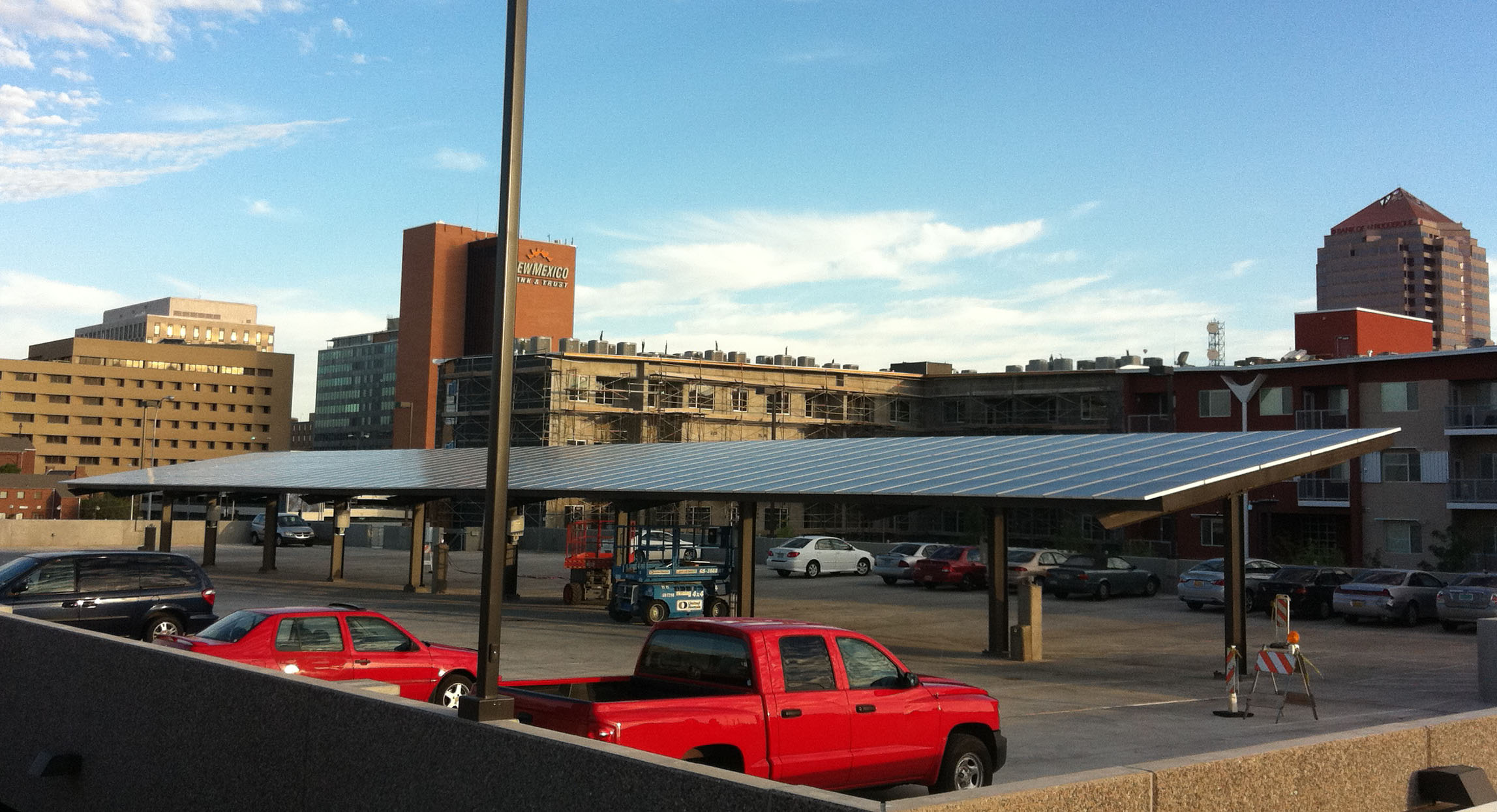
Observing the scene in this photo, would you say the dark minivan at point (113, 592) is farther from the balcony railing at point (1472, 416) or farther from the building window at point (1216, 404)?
the building window at point (1216, 404)

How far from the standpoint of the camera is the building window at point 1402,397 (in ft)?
185

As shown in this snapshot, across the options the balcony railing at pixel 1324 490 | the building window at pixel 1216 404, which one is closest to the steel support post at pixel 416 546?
the balcony railing at pixel 1324 490

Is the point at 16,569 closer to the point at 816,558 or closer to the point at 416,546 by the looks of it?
the point at 416,546

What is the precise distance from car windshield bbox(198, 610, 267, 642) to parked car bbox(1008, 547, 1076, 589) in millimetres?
29014

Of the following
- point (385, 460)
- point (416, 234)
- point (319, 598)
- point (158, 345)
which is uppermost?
point (416, 234)

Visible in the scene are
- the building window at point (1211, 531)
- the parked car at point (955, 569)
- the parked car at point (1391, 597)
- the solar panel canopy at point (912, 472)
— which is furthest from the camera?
the building window at point (1211, 531)

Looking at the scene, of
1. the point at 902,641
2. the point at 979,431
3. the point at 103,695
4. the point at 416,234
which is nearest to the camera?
the point at 103,695

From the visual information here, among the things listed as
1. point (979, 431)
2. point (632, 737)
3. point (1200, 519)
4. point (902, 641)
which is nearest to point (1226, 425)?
point (1200, 519)

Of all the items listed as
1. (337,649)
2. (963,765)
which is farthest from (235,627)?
(963,765)

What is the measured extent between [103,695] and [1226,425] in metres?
61.9

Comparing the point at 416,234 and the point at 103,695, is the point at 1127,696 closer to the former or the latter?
the point at 103,695

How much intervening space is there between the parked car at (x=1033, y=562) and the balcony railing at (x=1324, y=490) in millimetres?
22216

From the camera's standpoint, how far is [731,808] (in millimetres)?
5277

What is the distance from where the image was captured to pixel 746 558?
27.2 m
